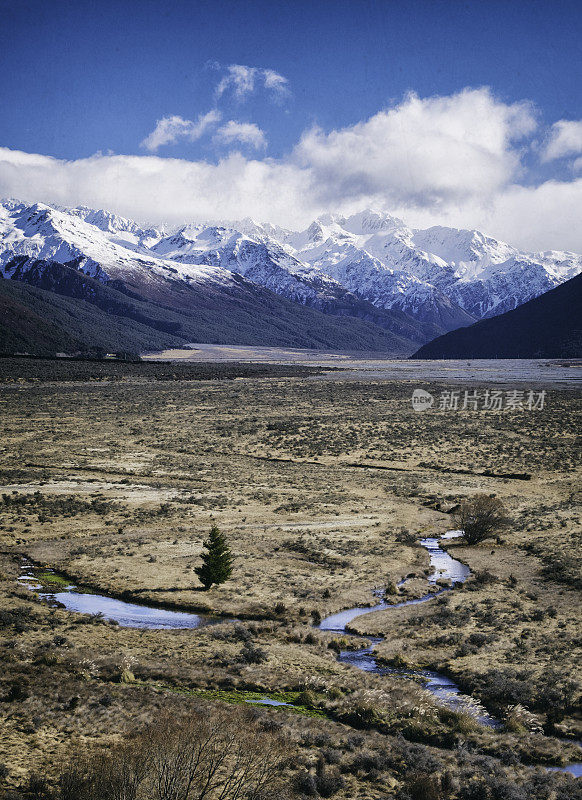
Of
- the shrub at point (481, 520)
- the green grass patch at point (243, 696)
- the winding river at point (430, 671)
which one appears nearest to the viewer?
the green grass patch at point (243, 696)

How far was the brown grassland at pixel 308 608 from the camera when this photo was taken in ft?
50.2

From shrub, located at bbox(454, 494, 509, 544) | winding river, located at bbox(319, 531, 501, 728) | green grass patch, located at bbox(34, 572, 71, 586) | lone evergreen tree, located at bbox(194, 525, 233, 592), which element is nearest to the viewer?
winding river, located at bbox(319, 531, 501, 728)

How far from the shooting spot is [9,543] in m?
32.3

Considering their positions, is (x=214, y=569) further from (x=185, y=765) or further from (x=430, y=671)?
(x=185, y=765)

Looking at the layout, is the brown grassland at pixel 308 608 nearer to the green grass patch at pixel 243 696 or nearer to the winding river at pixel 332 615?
the green grass patch at pixel 243 696

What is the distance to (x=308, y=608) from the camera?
987 inches

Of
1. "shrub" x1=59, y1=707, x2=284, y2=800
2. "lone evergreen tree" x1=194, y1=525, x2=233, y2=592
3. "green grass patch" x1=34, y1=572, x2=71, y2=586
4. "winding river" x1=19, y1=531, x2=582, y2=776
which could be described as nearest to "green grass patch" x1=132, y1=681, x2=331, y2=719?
"winding river" x1=19, y1=531, x2=582, y2=776

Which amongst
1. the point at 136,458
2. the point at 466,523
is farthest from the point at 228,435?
the point at 466,523

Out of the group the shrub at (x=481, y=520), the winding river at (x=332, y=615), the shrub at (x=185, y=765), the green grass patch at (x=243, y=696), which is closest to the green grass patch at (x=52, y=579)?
the winding river at (x=332, y=615)

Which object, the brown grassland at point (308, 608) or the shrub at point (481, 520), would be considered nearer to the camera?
the brown grassland at point (308, 608)

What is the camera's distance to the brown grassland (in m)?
15.3

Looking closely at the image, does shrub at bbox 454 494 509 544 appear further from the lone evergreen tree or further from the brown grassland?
the lone evergreen tree

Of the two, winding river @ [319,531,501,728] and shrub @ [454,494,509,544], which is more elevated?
shrub @ [454,494,509,544]

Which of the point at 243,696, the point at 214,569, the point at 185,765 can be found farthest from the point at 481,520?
the point at 185,765
